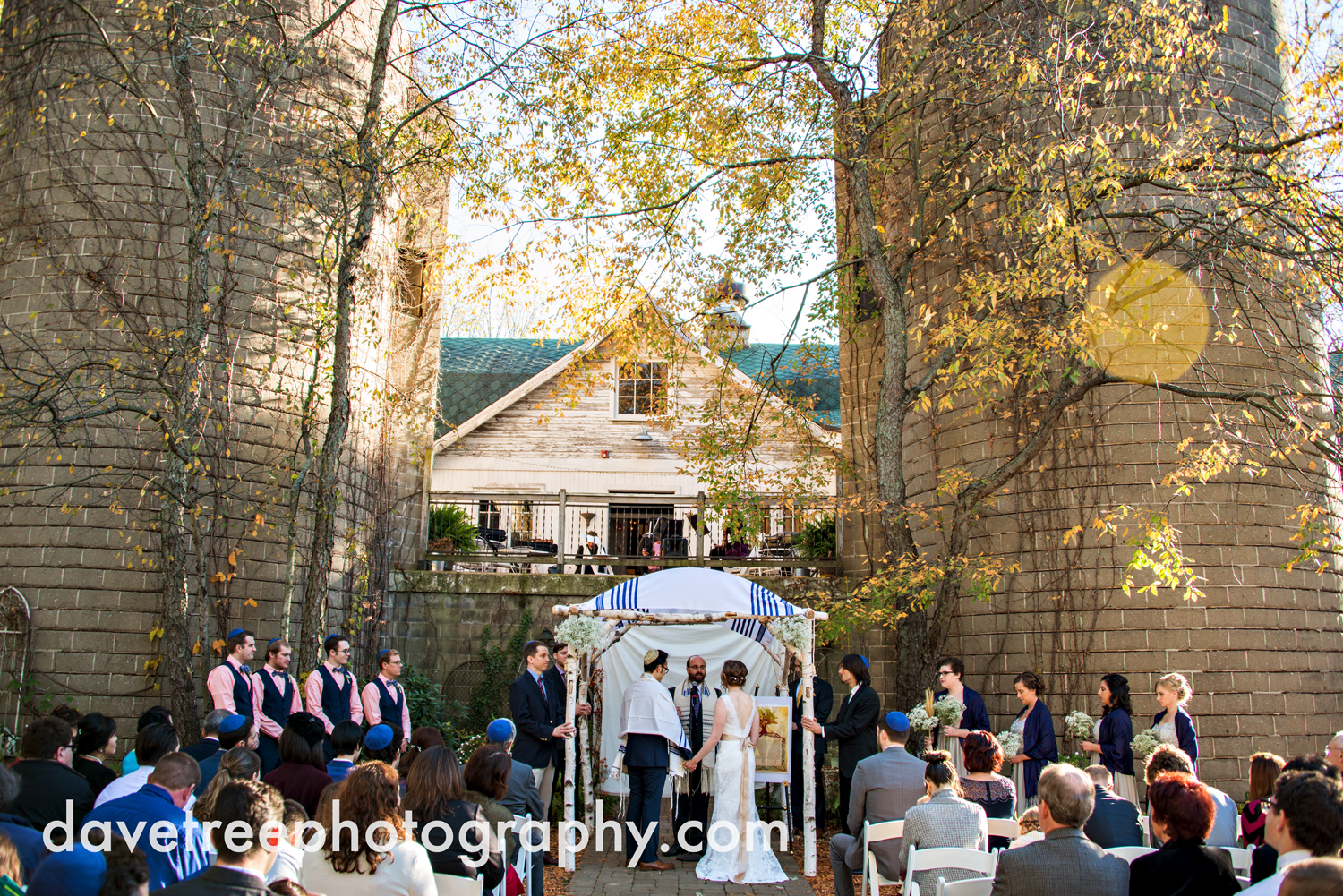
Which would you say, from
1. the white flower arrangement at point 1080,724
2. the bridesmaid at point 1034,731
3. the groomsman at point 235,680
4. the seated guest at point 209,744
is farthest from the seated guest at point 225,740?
the white flower arrangement at point 1080,724

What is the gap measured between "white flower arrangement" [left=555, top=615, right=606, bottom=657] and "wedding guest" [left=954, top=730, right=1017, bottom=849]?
4226 millimetres

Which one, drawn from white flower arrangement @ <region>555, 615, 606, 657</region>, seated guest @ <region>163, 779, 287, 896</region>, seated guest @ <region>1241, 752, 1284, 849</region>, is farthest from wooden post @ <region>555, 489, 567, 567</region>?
seated guest @ <region>163, 779, 287, 896</region>

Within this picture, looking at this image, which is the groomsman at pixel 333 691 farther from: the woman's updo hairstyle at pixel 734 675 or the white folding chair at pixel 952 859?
the white folding chair at pixel 952 859

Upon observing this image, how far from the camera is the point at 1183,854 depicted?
4094 millimetres

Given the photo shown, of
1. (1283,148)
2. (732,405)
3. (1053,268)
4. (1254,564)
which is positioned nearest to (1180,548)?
(1254,564)

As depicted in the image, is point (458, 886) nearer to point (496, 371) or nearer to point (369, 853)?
point (369, 853)

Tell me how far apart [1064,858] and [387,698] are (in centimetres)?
622

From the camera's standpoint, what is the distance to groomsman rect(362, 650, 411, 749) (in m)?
8.79

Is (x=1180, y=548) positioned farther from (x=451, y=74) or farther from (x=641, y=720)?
(x=451, y=74)

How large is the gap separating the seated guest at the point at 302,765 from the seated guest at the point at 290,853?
114 centimetres

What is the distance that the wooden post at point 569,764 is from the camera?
335 inches

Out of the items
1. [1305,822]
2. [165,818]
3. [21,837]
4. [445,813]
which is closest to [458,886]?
[445,813]

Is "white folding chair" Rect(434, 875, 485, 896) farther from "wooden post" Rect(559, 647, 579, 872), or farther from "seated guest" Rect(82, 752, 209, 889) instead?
"wooden post" Rect(559, 647, 579, 872)

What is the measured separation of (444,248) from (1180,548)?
380 inches
